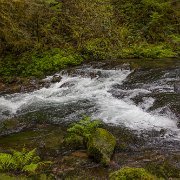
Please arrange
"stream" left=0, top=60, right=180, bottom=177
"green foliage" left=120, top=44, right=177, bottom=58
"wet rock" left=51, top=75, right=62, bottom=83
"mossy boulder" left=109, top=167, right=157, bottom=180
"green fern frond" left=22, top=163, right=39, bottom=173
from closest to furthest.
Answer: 1. "mossy boulder" left=109, top=167, right=157, bottom=180
2. "green fern frond" left=22, top=163, right=39, bottom=173
3. "stream" left=0, top=60, right=180, bottom=177
4. "wet rock" left=51, top=75, right=62, bottom=83
5. "green foliage" left=120, top=44, right=177, bottom=58

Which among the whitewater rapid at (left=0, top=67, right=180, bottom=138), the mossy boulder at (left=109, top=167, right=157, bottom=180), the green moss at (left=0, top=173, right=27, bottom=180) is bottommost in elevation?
the whitewater rapid at (left=0, top=67, right=180, bottom=138)

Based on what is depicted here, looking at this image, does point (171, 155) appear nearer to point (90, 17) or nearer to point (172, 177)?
point (172, 177)

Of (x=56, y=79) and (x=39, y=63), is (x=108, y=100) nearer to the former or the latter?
(x=56, y=79)

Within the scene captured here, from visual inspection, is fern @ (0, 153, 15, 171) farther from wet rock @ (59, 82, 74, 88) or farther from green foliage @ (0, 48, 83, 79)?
green foliage @ (0, 48, 83, 79)

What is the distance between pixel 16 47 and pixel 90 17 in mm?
4916

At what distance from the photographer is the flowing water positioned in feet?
32.6

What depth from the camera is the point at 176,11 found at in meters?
20.3

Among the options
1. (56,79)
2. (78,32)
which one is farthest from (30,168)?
(78,32)

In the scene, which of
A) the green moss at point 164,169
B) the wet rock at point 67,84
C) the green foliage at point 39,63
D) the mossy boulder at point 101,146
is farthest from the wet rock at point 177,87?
the green foliage at point 39,63

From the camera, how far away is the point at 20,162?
748 centimetres

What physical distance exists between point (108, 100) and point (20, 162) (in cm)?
479

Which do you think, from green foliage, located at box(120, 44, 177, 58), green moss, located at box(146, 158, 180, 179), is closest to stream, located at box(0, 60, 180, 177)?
green moss, located at box(146, 158, 180, 179)

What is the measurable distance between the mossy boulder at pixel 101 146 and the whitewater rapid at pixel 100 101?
4.78 ft

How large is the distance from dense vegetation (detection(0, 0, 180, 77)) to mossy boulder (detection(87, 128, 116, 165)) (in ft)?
25.1
